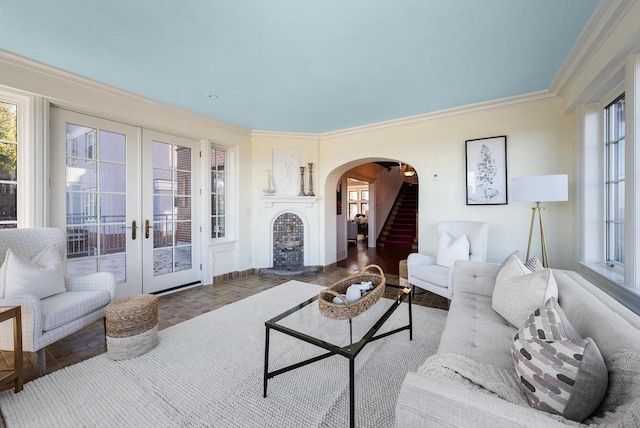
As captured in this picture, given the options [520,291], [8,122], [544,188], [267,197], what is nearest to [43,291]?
[8,122]

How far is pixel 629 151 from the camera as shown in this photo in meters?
1.94

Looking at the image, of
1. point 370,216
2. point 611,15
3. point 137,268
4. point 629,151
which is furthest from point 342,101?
point 370,216

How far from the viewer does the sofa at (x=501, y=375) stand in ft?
2.62

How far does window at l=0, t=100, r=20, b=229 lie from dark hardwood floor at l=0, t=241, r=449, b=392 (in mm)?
1256

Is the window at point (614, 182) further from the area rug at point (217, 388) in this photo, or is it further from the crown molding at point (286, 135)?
the crown molding at point (286, 135)

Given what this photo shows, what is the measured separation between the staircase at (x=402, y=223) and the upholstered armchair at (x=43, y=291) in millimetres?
7217

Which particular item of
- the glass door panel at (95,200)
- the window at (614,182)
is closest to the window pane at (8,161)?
the glass door panel at (95,200)

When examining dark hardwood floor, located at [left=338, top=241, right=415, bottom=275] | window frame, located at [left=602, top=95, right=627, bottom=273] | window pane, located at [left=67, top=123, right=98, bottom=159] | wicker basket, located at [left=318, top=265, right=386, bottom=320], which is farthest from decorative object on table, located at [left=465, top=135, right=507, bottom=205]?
window pane, located at [left=67, top=123, right=98, bottom=159]

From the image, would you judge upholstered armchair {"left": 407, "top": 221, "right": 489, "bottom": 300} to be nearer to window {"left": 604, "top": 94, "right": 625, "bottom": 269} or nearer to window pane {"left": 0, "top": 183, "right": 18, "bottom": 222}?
window {"left": 604, "top": 94, "right": 625, "bottom": 269}

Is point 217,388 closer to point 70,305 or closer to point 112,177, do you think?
point 70,305

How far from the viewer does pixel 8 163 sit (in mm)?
2623

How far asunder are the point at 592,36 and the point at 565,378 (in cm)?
Result: 265

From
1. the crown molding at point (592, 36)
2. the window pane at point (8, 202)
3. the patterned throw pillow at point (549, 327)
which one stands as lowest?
the patterned throw pillow at point (549, 327)

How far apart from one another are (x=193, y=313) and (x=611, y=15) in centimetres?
448
